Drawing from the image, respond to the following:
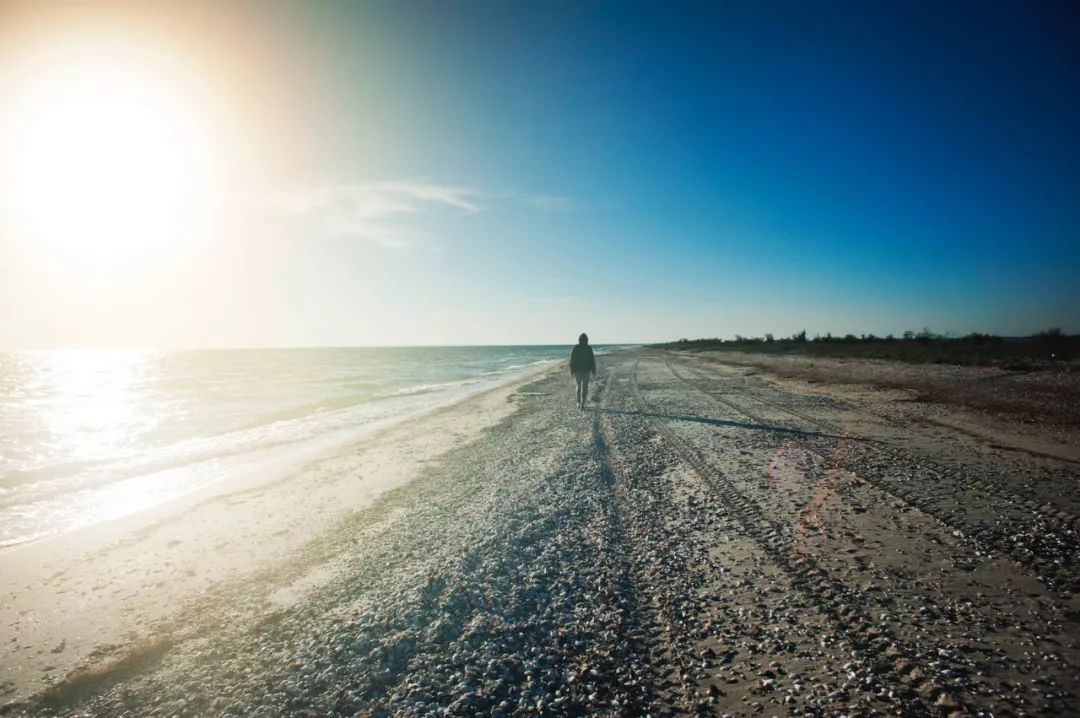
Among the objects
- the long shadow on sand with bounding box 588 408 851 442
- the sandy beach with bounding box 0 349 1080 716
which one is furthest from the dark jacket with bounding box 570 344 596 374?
the sandy beach with bounding box 0 349 1080 716

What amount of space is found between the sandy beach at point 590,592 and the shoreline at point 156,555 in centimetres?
6

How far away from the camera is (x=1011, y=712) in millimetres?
3711

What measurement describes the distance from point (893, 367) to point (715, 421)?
25103mm

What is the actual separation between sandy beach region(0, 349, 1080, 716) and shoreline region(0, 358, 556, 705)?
0.18 ft

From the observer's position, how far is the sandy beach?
4398 mm

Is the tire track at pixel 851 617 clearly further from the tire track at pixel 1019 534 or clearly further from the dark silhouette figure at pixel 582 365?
the dark silhouette figure at pixel 582 365

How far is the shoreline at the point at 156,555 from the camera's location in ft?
19.4

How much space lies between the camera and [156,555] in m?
8.62

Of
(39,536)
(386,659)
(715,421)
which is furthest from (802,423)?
(39,536)

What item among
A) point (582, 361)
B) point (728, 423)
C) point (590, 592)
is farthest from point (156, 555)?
point (582, 361)

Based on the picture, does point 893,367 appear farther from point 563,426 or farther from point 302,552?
point 302,552

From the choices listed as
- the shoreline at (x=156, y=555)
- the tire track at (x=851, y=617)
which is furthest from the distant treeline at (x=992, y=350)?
the shoreline at (x=156, y=555)

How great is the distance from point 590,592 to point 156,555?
27.6ft

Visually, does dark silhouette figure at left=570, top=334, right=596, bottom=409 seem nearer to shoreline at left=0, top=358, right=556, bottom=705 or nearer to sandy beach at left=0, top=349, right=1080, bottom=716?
shoreline at left=0, top=358, right=556, bottom=705
